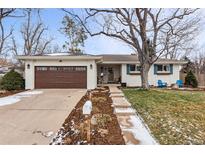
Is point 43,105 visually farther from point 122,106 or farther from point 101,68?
point 101,68

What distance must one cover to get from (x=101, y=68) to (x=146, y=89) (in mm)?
7798

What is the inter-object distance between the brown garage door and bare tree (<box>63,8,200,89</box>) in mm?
3154

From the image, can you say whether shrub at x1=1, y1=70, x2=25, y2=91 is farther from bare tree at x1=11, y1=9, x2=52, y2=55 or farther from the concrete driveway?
bare tree at x1=11, y1=9, x2=52, y2=55

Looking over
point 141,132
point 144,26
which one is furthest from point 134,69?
point 141,132

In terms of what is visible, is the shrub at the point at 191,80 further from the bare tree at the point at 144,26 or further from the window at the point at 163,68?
the bare tree at the point at 144,26

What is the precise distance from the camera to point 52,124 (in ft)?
26.1

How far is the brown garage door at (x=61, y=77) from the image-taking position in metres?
19.8

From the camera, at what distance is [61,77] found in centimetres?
1980

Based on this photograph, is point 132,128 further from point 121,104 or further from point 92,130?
point 121,104

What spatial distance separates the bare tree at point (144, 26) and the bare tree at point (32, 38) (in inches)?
516

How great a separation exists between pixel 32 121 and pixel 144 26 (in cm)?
1142

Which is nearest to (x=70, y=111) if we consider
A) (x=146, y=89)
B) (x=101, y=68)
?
(x=146, y=89)

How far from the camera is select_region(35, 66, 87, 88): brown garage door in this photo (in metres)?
19.8

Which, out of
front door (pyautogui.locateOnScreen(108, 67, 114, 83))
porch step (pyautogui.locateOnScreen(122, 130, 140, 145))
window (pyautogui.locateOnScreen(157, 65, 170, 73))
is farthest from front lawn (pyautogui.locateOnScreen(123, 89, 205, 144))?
front door (pyautogui.locateOnScreen(108, 67, 114, 83))
